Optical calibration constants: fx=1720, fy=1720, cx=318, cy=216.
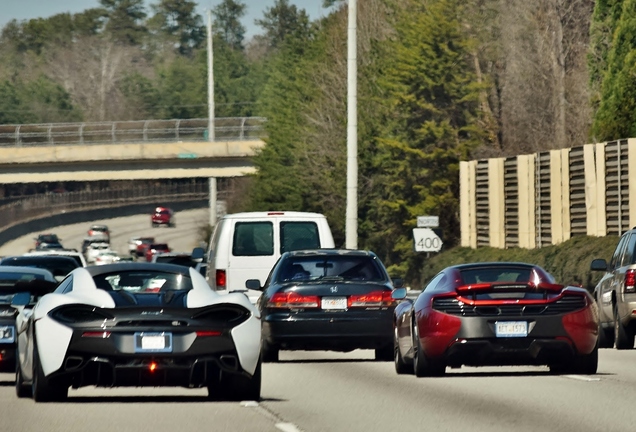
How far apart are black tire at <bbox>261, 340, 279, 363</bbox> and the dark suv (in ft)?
16.3

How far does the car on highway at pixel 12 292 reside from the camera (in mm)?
18234

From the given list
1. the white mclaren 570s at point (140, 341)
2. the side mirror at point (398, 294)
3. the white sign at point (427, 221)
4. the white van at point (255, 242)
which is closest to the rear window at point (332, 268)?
the side mirror at point (398, 294)

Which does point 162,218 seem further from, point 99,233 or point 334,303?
point 334,303

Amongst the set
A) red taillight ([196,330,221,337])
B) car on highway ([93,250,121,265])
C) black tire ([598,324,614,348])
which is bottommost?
car on highway ([93,250,121,265])

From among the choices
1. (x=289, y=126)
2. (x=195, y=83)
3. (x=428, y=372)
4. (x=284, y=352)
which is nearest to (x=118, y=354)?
(x=428, y=372)

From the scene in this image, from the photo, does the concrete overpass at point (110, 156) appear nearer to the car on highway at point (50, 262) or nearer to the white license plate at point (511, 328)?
the car on highway at point (50, 262)

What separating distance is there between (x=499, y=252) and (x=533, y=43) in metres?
21.0

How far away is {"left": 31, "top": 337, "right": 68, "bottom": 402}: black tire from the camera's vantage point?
1548 cm

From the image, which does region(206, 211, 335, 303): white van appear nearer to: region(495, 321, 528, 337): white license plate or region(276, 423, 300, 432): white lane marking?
region(495, 321, 528, 337): white license plate

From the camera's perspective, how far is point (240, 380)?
15930 mm

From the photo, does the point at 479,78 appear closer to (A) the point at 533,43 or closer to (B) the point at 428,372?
(A) the point at 533,43

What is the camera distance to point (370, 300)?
72.6 feet

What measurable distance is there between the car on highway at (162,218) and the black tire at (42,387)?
395ft

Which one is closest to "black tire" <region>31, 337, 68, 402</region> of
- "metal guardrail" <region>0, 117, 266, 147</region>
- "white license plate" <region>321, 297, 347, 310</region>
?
"white license plate" <region>321, 297, 347, 310</region>
